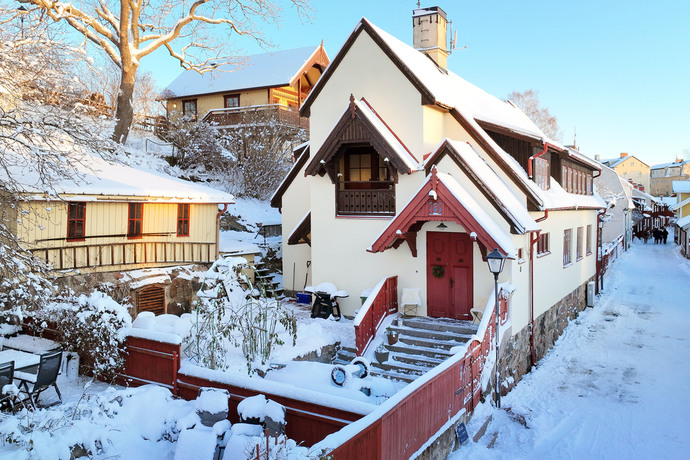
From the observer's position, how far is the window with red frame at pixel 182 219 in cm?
1817

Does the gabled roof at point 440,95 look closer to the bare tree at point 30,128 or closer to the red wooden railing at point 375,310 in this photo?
the red wooden railing at point 375,310

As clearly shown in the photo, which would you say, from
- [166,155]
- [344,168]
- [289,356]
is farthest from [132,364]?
[166,155]

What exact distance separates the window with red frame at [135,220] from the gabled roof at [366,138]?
262 inches

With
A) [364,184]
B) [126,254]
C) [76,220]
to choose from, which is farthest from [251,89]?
[364,184]

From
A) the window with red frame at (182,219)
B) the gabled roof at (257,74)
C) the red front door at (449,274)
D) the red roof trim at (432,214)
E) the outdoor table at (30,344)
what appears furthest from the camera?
the gabled roof at (257,74)

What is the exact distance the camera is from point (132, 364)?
10172 mm

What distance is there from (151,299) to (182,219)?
329 centimetres

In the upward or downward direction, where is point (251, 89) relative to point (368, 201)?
upward

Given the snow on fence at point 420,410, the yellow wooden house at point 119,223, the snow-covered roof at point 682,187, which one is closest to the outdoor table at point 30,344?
the yellow wooden house at point 119,223

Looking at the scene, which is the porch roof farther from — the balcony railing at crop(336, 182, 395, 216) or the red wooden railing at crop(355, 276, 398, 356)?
the balcony railing at crop(336, 182, 395, 216)

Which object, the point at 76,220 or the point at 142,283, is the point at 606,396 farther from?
the point at 76,220

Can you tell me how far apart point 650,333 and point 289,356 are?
49.1 ft

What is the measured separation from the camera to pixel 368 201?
596 inches

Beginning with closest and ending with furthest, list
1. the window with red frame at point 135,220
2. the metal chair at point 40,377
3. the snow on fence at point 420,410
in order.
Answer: the snow on fence at point 420,410 → the metal chair at point 40,377 → the window with red frame at point 135,220
